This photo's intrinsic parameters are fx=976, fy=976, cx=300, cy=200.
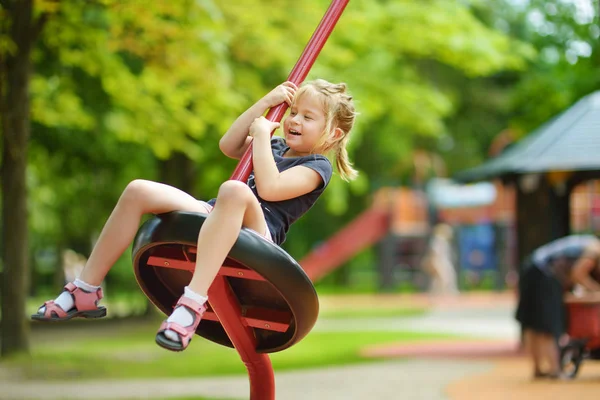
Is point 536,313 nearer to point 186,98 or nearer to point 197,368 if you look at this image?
point 197,368

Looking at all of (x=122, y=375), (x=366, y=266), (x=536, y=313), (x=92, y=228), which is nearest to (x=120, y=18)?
(x=122, y=375)

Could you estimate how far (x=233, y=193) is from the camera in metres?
2.88

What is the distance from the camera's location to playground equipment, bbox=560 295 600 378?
33.4 ft

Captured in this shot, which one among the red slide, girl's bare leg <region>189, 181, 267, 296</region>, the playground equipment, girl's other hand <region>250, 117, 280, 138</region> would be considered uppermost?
girl's other hand <region>250, 117, 280, 138</region>

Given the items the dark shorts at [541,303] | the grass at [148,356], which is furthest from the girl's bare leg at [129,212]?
the dark shorts at [541,303]

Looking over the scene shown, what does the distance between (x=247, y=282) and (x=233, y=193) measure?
479 mm

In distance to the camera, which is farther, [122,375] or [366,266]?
[366,266]

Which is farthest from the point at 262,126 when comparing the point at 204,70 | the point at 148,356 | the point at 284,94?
the point at 148,356

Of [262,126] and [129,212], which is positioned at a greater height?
[262,126]

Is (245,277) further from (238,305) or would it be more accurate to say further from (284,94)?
(284,94)

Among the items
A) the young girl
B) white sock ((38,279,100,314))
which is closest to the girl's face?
the young girl

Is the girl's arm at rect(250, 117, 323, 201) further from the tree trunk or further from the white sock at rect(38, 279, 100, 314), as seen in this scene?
the tree trunk

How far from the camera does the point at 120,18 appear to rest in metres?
10.5

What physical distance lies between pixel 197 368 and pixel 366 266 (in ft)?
121
